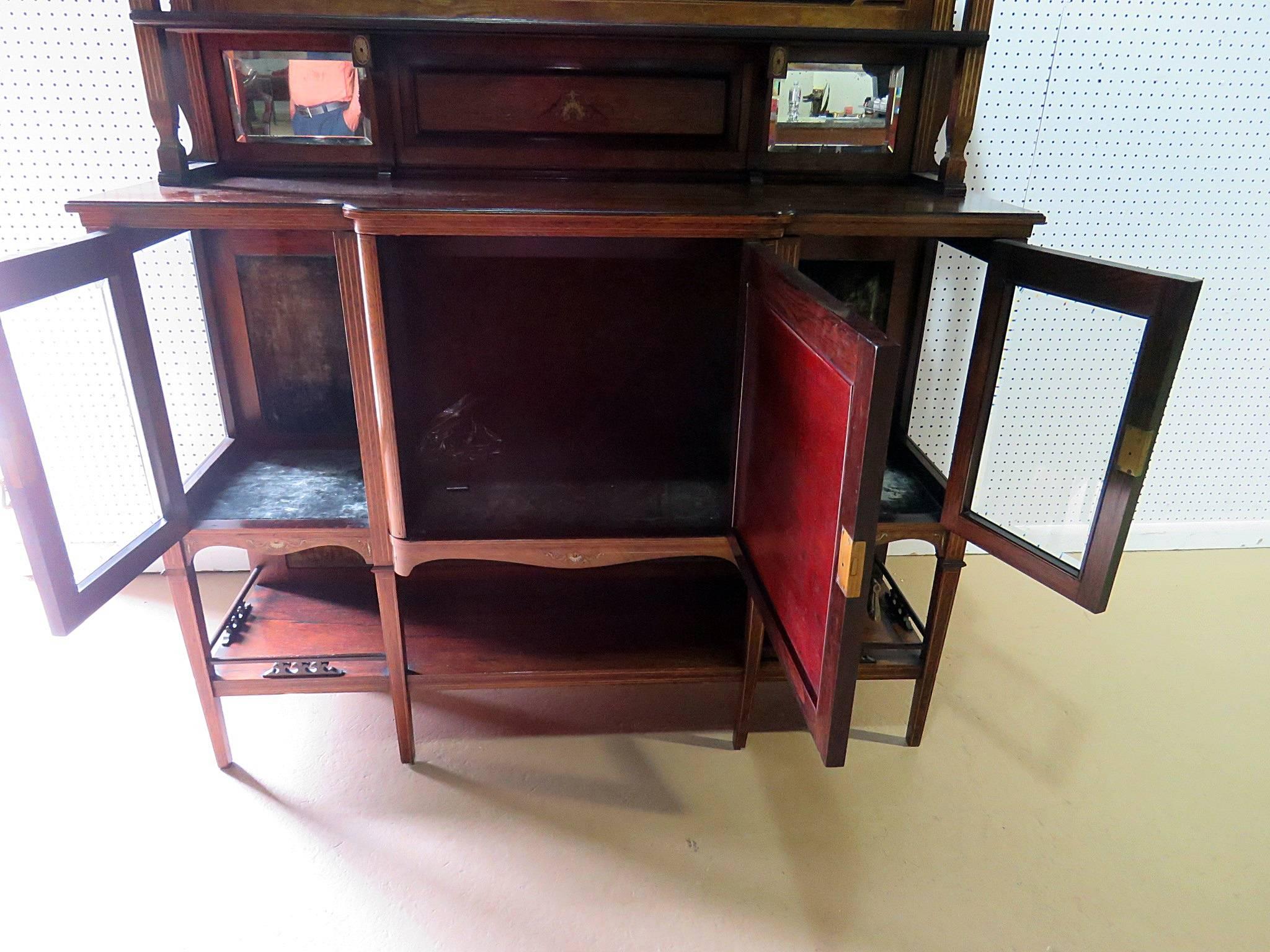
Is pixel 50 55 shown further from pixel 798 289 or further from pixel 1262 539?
pixel 1262 539

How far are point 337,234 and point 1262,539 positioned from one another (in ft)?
10.6

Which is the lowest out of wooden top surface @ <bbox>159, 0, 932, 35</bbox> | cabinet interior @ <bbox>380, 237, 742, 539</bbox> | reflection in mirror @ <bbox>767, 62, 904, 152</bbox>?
cabinet interior @ <bbox>380, 237, 742, 539</bbox>

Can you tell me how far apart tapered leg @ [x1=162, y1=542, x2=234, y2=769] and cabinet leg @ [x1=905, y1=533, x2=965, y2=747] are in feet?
5.42

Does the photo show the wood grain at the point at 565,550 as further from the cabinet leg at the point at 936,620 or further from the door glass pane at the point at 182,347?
the door glass pane at the point at 182,347

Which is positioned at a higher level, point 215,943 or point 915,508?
point 915,508

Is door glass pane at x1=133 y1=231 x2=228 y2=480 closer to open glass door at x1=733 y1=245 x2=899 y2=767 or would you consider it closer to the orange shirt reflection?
the orange shirt reflection

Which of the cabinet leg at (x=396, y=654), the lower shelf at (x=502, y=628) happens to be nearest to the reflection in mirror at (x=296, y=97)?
the cabinet leg at (x=396, y=654)

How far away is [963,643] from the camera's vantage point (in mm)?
2518

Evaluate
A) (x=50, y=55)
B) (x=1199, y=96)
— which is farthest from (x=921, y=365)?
(x=50, y=55)

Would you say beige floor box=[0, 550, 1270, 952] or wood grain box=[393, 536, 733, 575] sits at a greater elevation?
wood grain box=[393, 536, 733, 575]

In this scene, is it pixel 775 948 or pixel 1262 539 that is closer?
pixel 775 948

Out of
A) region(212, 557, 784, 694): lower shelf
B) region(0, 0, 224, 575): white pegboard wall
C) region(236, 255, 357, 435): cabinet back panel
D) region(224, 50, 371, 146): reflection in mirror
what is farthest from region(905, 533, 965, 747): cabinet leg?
region(0, 0, 224, 575): white pegboard wall

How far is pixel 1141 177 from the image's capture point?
Result: 8.28 feet

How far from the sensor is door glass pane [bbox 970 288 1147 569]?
2.00m
